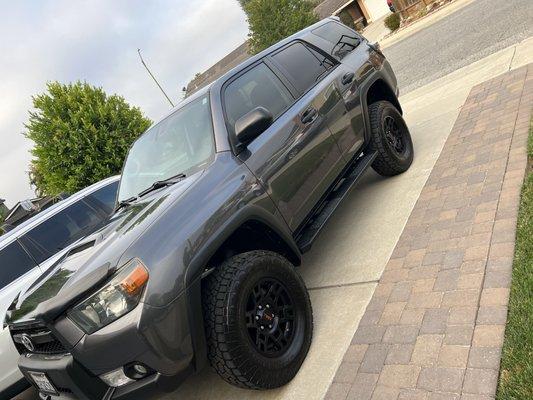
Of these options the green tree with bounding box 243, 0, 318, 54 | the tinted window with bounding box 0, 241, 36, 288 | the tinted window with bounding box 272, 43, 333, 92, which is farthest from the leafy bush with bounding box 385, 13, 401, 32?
the tinted window with bounding box 0, 241, 36, 288

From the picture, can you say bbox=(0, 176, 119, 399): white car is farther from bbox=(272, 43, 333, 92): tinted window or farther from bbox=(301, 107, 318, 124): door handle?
bbox=(272, 43, 333, 92): tinted window

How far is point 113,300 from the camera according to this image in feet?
7.63

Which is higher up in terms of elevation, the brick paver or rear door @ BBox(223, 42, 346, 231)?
A: rear door @ BBox(223, 42, 346, 231)

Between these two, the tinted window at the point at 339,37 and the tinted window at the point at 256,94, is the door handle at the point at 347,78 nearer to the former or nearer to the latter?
the tinted window at the point at 339,37

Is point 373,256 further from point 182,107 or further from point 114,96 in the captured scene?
point 114,96

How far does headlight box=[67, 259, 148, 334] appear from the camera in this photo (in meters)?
2.31

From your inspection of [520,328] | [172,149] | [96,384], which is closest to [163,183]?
[172,149]

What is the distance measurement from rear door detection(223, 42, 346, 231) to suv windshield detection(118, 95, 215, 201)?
8.8 inches

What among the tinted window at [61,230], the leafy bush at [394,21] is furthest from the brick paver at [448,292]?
the leafy bush at [394,21]

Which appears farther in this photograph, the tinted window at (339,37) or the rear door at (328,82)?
the tinted window at (339,37)

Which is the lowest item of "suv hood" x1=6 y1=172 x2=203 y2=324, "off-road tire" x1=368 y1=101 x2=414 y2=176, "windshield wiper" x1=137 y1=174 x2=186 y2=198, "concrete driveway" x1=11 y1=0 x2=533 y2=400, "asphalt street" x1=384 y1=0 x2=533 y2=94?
"asphalt street" x1=384 y1=0 x2=533 y2=94

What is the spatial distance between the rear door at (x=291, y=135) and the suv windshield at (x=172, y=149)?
0.22m

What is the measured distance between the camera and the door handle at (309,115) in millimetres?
3828

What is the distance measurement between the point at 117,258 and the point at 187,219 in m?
0.44
